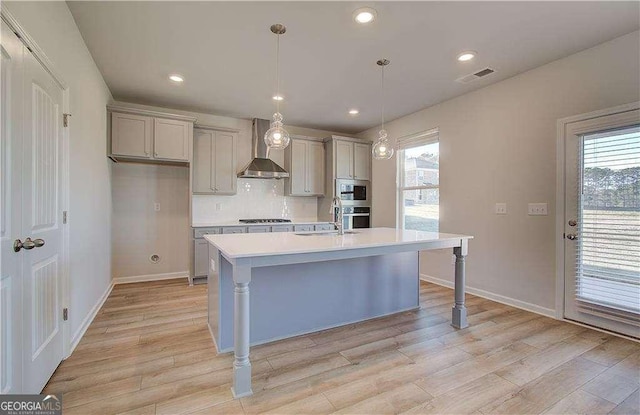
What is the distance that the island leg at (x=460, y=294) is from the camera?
108 inches

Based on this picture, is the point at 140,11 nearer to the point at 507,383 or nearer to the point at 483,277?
the point at 507,383

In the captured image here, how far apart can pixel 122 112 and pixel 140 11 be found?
6.64 ft

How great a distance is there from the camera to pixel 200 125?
4449mm

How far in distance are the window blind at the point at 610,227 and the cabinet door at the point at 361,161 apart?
10.5 feet

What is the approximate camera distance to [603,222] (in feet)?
8.75

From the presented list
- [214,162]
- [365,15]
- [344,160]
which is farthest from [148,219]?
[365,15]

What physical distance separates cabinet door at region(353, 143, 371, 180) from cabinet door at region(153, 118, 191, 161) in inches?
110

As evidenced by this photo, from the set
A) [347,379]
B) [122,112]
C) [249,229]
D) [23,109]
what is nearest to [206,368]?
[347,379]

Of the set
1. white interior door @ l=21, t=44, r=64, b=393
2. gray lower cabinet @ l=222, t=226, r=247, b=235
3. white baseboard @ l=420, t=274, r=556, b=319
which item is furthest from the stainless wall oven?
white interior door @ l=21, t=44, r=64, b=393

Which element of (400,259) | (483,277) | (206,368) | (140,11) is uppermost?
(140,11)

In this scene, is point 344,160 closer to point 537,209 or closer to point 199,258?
point 199,258

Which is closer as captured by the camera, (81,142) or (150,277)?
(81,142)

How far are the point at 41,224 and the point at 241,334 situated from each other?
137cm

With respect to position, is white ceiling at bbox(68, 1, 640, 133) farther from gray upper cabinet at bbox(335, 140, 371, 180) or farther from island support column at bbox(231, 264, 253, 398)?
island support column at bbox(231, 264, 253, 398)
